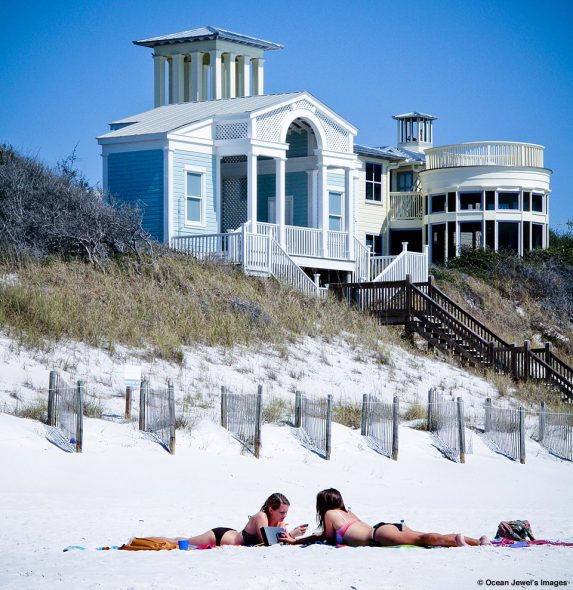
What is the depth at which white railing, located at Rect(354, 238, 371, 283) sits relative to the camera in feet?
127

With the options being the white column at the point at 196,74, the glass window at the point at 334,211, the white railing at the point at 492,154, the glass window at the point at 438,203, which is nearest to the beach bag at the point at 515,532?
the glass window at the point at 334,211

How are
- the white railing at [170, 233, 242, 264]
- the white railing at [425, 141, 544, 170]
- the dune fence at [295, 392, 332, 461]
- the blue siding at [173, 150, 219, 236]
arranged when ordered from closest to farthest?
the dune fence at [295, 392, 332, 461] < the white railing at [170, 233, 242, 264] < the blue siding at [173, 150, 219, 236] < the white railing at [425, 141, 544, 170]

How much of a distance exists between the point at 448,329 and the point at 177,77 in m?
18.8

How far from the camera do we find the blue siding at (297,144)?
133ft

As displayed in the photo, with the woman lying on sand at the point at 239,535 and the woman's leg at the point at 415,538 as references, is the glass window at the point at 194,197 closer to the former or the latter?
the woman lying on sand at the point at 239,535

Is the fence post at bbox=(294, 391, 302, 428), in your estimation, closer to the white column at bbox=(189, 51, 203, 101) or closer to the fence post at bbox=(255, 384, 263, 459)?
the fence post at bbox=(255, 384, 263, 459)

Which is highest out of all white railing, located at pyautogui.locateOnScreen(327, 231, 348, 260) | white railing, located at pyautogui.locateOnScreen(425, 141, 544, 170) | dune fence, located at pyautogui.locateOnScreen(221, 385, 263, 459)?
white railing, located at pyautogui.locateOnScreen(425, 141, 544, 170)

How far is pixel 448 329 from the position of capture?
3350cm

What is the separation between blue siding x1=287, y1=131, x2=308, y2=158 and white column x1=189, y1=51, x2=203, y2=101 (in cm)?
748

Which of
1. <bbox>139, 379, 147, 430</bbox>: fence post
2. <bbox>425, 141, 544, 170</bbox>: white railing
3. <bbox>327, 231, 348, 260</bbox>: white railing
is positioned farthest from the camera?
→ <bbox>425, 141, 544, 170</bbox>: white railing

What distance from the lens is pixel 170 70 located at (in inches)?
1898

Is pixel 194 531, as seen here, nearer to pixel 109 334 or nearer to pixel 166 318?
pixel 109 334

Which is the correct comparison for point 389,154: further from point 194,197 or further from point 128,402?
point 128,402

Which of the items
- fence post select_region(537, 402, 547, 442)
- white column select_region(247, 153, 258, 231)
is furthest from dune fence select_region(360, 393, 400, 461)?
white column select_region(247, 153, 258, 231)
